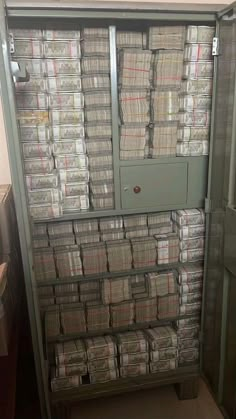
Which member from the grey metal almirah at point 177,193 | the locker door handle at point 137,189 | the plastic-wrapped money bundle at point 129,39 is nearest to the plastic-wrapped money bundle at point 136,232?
the grey metal almirah at point 177,193

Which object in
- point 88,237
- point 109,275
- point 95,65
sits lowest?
point 109,275

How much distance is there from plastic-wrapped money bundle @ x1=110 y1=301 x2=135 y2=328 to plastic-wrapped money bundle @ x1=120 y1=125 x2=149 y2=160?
812mm

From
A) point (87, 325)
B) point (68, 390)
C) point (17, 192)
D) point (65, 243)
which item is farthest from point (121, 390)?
point (17, 192)

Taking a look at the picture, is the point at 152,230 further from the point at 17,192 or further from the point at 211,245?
the point at 17,192

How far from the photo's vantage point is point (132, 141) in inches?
62.2

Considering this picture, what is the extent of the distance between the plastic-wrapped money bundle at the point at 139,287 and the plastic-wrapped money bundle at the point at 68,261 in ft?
1.06

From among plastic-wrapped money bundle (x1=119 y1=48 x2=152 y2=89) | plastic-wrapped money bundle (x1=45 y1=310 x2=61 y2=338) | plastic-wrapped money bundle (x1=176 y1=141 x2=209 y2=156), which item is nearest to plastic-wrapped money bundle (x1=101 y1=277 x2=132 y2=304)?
plastic-wrapped money bundle (x1=45 y1=310 x2=61 y2=338)

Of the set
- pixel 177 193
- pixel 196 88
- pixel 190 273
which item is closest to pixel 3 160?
pixel 177 193

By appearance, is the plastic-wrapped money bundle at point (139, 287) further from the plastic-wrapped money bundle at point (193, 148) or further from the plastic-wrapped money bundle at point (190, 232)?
the plastic-wrapped money bundle at point (193, 148)

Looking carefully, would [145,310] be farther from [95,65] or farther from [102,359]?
[95,65]

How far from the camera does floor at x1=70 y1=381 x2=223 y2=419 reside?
184cm

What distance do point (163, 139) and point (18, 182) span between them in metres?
0.76

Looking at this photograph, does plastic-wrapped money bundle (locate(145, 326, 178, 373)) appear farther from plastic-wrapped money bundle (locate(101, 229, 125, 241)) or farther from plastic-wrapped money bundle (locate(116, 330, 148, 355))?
plastic-wrapped money bundle (locate(101, 229, 125, 241))

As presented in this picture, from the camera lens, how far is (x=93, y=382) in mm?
1795
